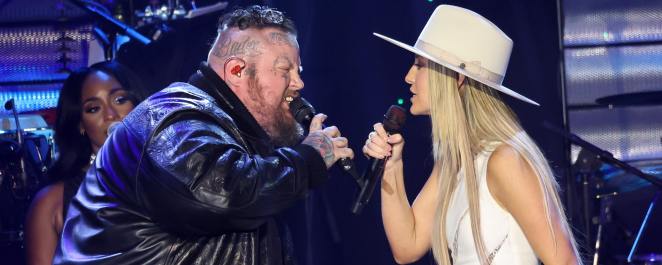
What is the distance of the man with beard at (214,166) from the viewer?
2.65 m

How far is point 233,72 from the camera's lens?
3238 millimetres

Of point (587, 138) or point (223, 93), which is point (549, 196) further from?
point (587, 138)

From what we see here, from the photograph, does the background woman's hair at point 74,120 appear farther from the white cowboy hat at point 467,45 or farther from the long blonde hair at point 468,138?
the long blonde hair at point 468,138

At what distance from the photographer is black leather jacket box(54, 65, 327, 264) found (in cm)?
264

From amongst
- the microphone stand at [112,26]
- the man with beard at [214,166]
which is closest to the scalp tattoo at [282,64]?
the man with beard at [214,166]

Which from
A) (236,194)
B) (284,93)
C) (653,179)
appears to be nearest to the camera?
(236,194)

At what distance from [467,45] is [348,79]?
206cm

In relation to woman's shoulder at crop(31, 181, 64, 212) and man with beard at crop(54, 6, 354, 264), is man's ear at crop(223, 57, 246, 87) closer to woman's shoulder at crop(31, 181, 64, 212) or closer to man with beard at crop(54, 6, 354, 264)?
man with beard at crop(54, 6, 354, 264)

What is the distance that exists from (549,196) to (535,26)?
8.79 ft

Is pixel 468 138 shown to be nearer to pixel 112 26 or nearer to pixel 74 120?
pixel 74 120

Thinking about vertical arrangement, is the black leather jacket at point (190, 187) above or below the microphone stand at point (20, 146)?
above

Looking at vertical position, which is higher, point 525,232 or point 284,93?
point 284,93

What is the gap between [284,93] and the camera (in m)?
3.32

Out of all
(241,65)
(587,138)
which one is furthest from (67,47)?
(587,138)
